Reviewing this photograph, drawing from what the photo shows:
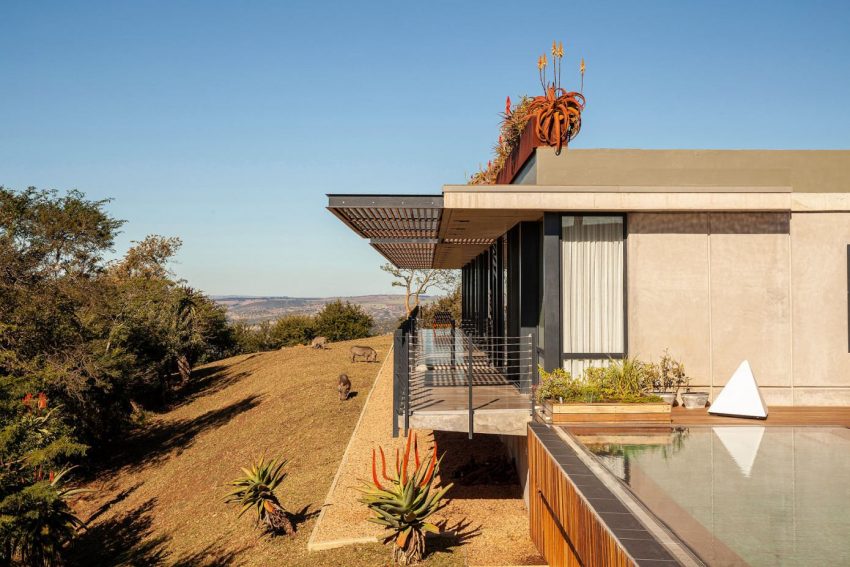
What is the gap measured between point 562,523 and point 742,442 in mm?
2923

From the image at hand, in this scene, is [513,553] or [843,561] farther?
[513,553]

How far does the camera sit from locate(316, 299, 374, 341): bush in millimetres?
50781

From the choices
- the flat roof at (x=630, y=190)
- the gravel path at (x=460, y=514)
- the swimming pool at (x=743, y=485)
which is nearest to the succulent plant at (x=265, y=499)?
the gravel path at (x=460, y=514)

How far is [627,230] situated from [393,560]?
20.7 feet

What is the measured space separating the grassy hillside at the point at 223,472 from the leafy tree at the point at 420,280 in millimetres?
20565

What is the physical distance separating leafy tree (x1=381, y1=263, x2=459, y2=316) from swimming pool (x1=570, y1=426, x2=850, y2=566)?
132ft

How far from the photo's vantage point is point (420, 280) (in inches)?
1967

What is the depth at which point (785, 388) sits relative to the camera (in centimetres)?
1027

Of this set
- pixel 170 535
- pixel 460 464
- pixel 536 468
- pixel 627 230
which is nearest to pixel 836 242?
pixel 627 230

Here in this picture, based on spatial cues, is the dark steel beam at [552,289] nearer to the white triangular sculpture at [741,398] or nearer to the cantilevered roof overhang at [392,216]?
the cantilevered roof overhang at [392,216]

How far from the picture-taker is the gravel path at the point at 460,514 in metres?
8.86

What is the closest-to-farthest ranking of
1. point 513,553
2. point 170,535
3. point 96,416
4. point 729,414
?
point 513,553 < point 729,414 < point 170,535 < point 96,416

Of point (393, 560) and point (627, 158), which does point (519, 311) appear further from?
point (393, 560)

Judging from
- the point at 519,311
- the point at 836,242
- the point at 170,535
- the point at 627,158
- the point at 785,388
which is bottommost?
the point at 170,535
